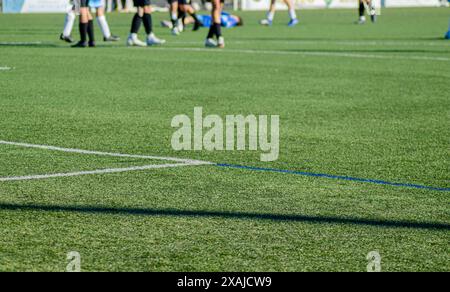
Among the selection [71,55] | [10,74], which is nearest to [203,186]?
[10,74]

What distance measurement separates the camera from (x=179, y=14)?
28.1 meters

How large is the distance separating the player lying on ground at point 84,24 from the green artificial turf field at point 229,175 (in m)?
4.53

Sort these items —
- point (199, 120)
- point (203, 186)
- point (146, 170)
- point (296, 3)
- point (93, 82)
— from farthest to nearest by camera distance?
point (296, 3)
point (93, 82)
point (199, 120)
point (146, 170)
point (203, 186)

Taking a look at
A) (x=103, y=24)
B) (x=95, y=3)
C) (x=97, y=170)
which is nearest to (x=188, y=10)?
(x=103, y=24)

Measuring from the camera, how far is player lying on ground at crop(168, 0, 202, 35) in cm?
2662

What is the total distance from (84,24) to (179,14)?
302 inches

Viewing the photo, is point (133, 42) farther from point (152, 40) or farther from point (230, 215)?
point (230, 215)

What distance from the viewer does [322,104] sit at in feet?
37.1

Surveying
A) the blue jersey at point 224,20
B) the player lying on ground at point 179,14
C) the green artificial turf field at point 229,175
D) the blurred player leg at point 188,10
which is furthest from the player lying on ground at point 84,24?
the blue jersey at point 224,20

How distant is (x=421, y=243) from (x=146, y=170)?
2.45m

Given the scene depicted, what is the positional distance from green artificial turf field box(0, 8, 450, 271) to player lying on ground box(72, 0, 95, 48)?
4.53 m

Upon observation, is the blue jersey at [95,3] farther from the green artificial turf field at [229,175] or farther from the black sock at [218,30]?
the green artificial turf field at [229,175]

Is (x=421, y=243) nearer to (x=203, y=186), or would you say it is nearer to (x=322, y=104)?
(x=203, y=186)

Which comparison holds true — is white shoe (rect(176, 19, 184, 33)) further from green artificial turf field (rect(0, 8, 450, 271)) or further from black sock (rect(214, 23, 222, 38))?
green artificial turf field (rect(0, 8, 450, 271))
